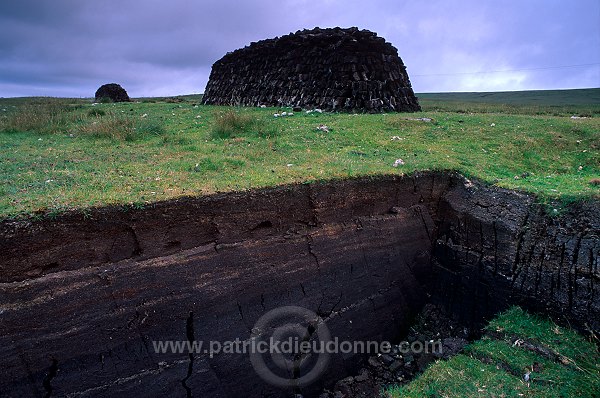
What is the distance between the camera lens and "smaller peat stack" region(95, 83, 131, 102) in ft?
75.2

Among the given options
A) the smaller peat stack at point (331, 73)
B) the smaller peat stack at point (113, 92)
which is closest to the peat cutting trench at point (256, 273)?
the smaller peat stack at point (331, 73)

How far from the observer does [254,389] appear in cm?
500

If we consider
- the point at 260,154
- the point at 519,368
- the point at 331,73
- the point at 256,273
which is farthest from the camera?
the point at 331,73

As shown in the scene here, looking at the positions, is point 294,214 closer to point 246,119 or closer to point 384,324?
point 384,324

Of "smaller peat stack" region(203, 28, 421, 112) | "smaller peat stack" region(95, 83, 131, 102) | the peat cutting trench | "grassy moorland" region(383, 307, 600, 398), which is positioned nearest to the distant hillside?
"smaller peat stack" region(203, 28, 421, 112)

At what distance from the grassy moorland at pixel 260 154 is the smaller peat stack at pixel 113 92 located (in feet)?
43.4

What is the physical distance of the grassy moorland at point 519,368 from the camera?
420 cm

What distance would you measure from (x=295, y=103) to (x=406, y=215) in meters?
7.53

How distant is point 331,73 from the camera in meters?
12.3

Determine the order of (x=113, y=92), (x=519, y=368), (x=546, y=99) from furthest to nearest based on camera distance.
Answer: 1. (x=546, y=99)
2. (x=113, y=92)
3. (x=519, y=368)

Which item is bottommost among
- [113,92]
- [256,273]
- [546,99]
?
[256,273]

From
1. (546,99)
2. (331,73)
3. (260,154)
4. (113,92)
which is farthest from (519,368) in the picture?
(546,99)

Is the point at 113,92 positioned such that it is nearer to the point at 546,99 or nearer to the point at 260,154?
the point at 260,154

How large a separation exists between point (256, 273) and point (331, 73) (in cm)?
881
